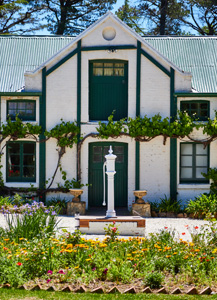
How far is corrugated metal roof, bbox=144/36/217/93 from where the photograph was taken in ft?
57.1

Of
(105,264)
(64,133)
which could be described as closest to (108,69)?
(64,133)

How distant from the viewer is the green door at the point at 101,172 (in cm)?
1692

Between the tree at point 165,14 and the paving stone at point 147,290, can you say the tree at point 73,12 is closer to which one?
the tree at point 165,14

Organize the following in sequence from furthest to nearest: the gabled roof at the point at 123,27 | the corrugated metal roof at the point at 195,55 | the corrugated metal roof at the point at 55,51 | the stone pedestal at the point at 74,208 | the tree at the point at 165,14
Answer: the tree at the point at 165,14 < the corrugated metal roof at the point at 55,51 < the corrugated metal roof at the point at 195,55 < the gabled roof at the point at 123,27 < the stone pedestal at the point at 74,208

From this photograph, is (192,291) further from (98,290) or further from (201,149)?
(201,149)

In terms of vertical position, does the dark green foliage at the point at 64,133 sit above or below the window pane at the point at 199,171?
above

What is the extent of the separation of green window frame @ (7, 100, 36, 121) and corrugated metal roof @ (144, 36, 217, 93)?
16.9ft

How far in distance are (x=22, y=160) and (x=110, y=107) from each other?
10.7ft

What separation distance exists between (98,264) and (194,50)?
12184 mm

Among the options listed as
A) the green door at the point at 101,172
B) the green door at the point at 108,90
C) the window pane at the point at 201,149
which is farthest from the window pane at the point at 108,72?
the window pane at the point at 201,149

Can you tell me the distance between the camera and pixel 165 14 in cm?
2992

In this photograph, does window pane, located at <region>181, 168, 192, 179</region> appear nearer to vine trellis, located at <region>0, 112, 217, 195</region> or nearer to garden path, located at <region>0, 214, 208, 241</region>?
vine trellis, located at <region>0, 112, 217, 195</region>

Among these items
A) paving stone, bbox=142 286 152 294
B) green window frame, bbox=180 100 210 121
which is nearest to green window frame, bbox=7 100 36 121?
green window frame, bbox=180 100 210 121

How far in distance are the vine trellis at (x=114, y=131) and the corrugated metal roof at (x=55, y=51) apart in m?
1.44
